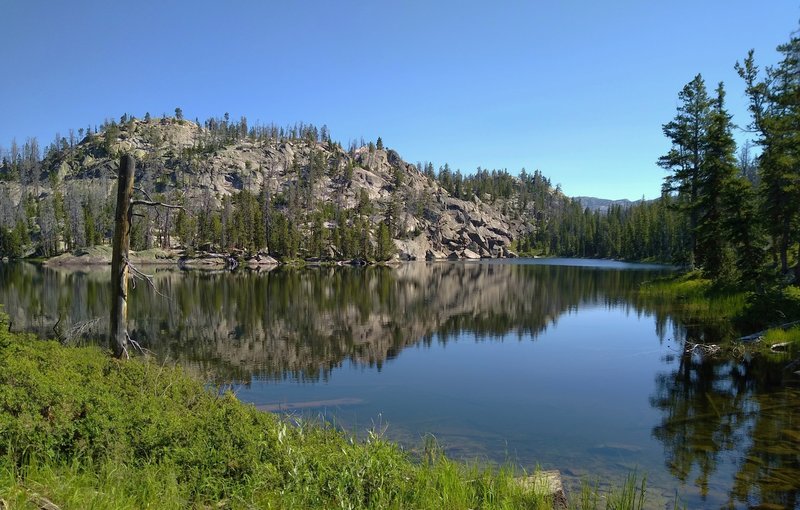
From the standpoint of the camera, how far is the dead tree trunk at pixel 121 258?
13.6m

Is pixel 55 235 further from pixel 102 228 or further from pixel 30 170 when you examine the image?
pixel 30 170

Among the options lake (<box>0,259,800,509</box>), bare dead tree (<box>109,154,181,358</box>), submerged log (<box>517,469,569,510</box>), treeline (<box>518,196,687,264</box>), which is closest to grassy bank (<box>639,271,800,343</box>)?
lake (<box>0,259,800,509</box>)

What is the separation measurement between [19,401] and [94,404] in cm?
98

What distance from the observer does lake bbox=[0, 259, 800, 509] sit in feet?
37.5

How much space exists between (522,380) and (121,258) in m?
15.0

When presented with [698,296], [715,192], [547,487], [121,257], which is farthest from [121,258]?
[715,192]

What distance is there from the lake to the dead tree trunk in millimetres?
1097

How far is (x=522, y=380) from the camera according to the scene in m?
19.8

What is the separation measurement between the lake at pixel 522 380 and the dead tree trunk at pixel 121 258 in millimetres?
1097

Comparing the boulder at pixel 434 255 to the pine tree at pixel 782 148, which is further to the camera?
the boulder at pixel 434 255

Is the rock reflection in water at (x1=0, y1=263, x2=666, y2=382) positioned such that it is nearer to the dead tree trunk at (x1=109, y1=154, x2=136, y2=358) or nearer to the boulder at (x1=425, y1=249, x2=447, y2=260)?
the dead tree trunk at (x1=109, y1=154, x2=136, y2=358)

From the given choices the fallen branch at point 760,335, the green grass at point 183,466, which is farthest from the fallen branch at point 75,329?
the fallen branch at point 760,335

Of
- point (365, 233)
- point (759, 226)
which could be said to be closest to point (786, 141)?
point (759, 226)

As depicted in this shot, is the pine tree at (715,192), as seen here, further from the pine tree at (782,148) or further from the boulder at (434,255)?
the boulder at (434,255)
